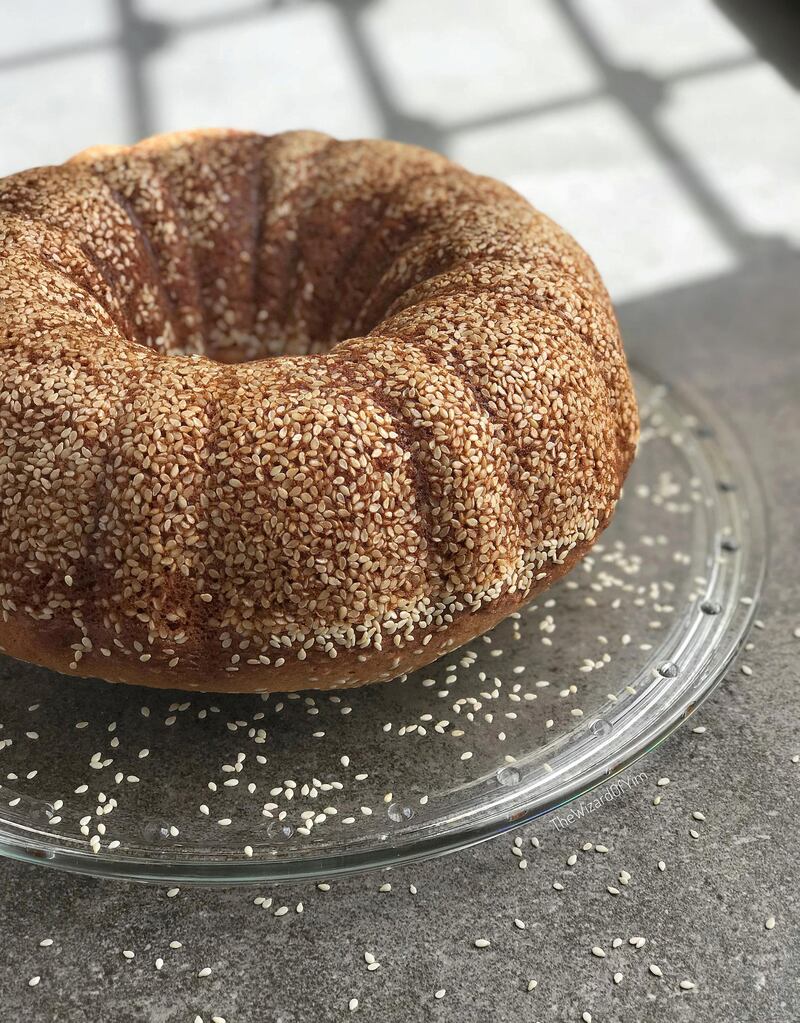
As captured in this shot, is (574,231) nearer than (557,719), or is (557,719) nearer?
(557,719)

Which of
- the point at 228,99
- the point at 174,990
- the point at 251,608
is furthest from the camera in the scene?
the point at 228,99

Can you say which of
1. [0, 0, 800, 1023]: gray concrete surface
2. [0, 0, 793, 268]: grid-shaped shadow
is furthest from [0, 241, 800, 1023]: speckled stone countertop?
[0, 0, 793, 268]: grid-shaped shadow

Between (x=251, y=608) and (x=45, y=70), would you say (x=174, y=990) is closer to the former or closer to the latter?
(x=251, y=608)

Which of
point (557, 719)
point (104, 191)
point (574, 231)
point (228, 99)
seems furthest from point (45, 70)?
point (557, 719)

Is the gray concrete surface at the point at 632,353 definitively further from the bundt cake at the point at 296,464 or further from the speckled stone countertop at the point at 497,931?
the bundt cake at the point at 296,464

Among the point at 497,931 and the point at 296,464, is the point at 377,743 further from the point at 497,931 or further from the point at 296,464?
the point at 296,464

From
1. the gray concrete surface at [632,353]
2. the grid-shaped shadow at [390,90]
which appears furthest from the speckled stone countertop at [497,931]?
the grid-shaped shadow at [390,90]

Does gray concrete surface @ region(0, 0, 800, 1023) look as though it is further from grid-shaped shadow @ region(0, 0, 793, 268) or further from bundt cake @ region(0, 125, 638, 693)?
bundt cake @ region(0, 125, 638, 693)
